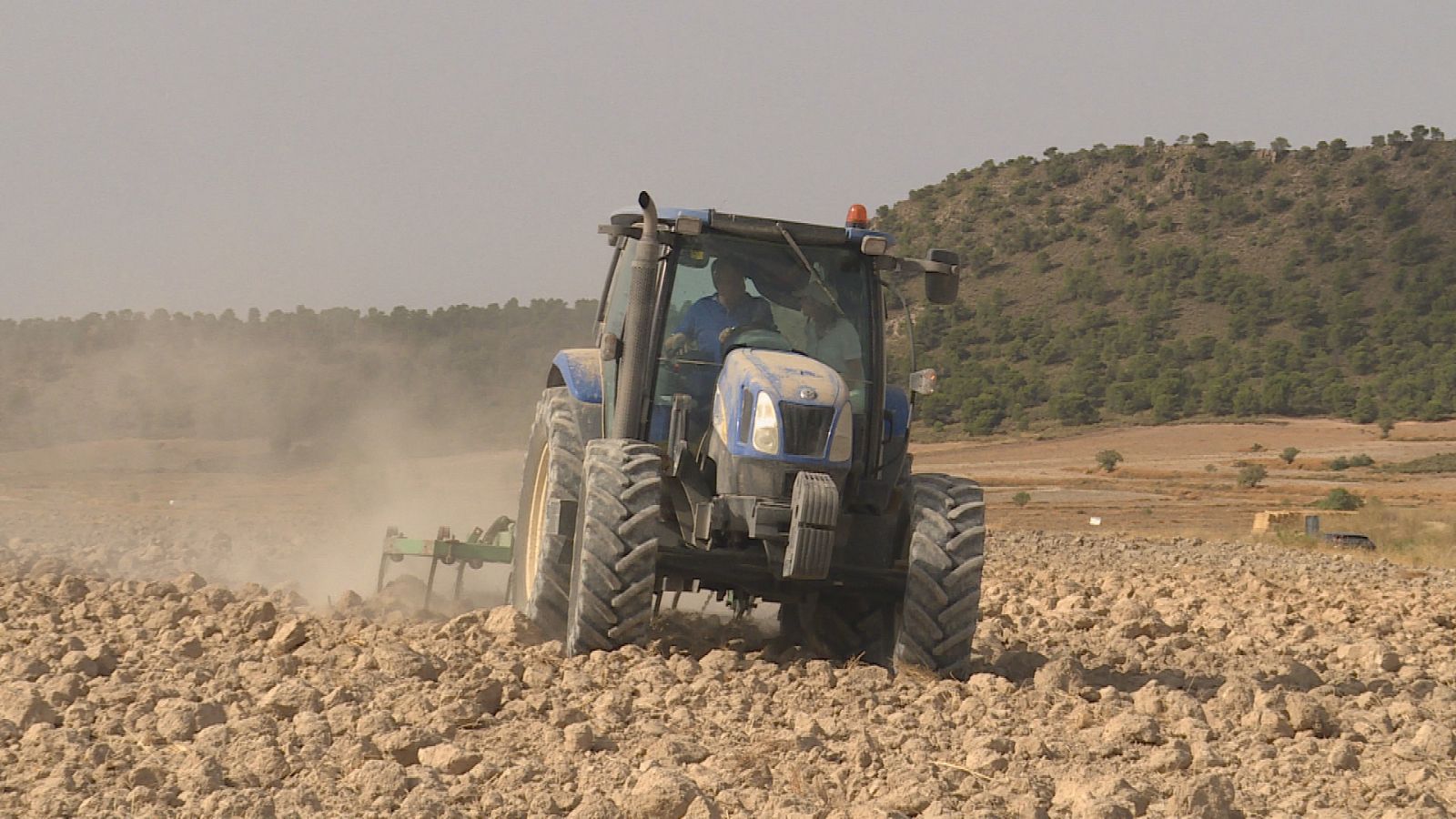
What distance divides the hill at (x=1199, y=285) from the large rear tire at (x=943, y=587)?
59122mm

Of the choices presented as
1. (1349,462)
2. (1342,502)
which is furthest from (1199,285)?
(1342,502)

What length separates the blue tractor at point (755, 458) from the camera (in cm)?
737

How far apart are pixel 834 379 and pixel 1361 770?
2834mm

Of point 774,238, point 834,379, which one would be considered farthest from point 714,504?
point 774,238

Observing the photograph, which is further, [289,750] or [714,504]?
[714,504]

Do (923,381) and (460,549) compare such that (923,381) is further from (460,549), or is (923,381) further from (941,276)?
(460,549)

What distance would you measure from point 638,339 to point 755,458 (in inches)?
39.0

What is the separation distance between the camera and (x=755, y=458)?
7336 mm

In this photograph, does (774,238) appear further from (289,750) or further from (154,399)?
(154,399)

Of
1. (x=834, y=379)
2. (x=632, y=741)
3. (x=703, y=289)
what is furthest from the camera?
(x=703, y=289)

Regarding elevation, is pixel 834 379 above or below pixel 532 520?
above

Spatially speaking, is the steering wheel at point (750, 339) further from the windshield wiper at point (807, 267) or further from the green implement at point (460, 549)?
the green implement at point (460, 549)

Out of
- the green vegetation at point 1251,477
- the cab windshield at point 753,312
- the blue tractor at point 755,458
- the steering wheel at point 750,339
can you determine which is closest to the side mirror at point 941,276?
the blue tractor at point 755,458

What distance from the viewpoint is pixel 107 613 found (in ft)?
29.0
